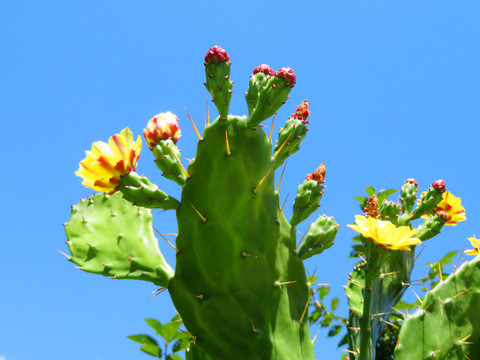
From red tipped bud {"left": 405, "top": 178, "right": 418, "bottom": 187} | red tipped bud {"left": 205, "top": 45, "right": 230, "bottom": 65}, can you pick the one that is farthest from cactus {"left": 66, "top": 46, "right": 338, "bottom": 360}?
red tipped bud {"left": 405, "top": 178, "right": 418, "bottom": 187}

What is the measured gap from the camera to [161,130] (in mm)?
1521

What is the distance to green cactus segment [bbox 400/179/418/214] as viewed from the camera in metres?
2.13

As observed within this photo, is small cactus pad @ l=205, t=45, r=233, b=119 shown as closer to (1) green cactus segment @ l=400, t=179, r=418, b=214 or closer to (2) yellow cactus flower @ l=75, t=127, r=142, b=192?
(2) yellow cactus flower @ l=75, t=127, r=142, b=192

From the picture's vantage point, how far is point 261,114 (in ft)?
4.79

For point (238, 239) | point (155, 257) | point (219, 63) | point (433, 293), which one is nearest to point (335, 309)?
point (433, 293)

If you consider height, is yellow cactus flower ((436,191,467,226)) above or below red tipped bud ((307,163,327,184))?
above

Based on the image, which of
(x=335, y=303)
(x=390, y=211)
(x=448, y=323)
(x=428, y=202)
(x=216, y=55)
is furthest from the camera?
(x=335, y=303)

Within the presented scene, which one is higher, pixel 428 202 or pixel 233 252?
pixel 428 202

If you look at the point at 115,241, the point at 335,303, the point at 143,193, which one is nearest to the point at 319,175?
the point at 143,193

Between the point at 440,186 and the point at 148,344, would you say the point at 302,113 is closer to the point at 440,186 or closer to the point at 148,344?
the point at 440,186

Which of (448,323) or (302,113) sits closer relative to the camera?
(302,113)

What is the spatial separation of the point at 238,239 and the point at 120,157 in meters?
0.40

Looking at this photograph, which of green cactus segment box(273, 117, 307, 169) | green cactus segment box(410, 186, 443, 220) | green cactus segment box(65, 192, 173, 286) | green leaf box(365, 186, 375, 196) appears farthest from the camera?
green leaf box(365, 186, 375, 196)

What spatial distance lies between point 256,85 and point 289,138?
0.19 meters
